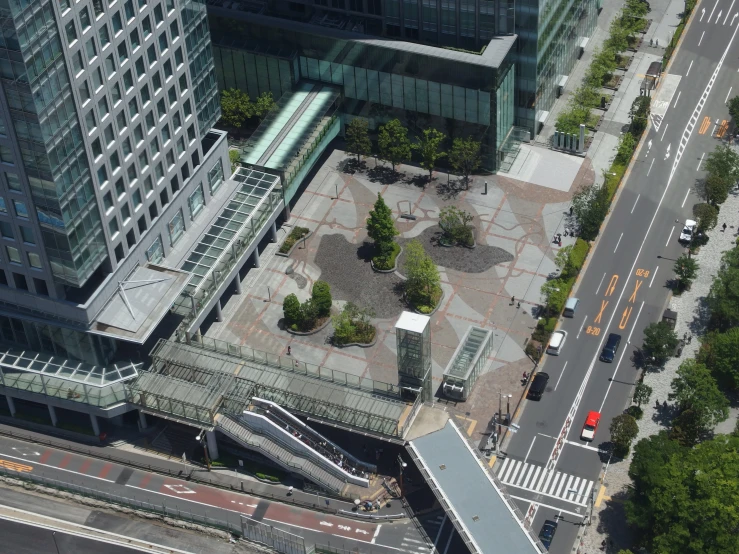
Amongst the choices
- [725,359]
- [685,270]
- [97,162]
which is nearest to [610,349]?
[725,359]

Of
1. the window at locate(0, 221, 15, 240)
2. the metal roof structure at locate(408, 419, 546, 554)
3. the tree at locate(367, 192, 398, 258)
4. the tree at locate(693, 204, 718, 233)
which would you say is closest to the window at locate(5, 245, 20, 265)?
the window at locate(0, 221, 15, 240)

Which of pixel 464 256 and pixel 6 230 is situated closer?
pixel 6 230

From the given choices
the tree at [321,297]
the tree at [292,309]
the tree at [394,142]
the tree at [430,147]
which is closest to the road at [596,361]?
the tree at [430,147]

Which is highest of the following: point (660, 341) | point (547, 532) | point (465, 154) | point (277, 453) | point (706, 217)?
point (465, 154)

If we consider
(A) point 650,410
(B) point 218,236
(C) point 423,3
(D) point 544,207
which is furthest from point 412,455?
(C) point 423,3

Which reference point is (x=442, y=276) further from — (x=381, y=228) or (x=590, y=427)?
(x=590, y=427)

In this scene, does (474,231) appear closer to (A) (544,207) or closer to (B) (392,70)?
(A) (544,207)

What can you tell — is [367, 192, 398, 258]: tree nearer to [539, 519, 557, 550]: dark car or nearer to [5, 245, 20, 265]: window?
[539, 519, 557, 550]: dark car
